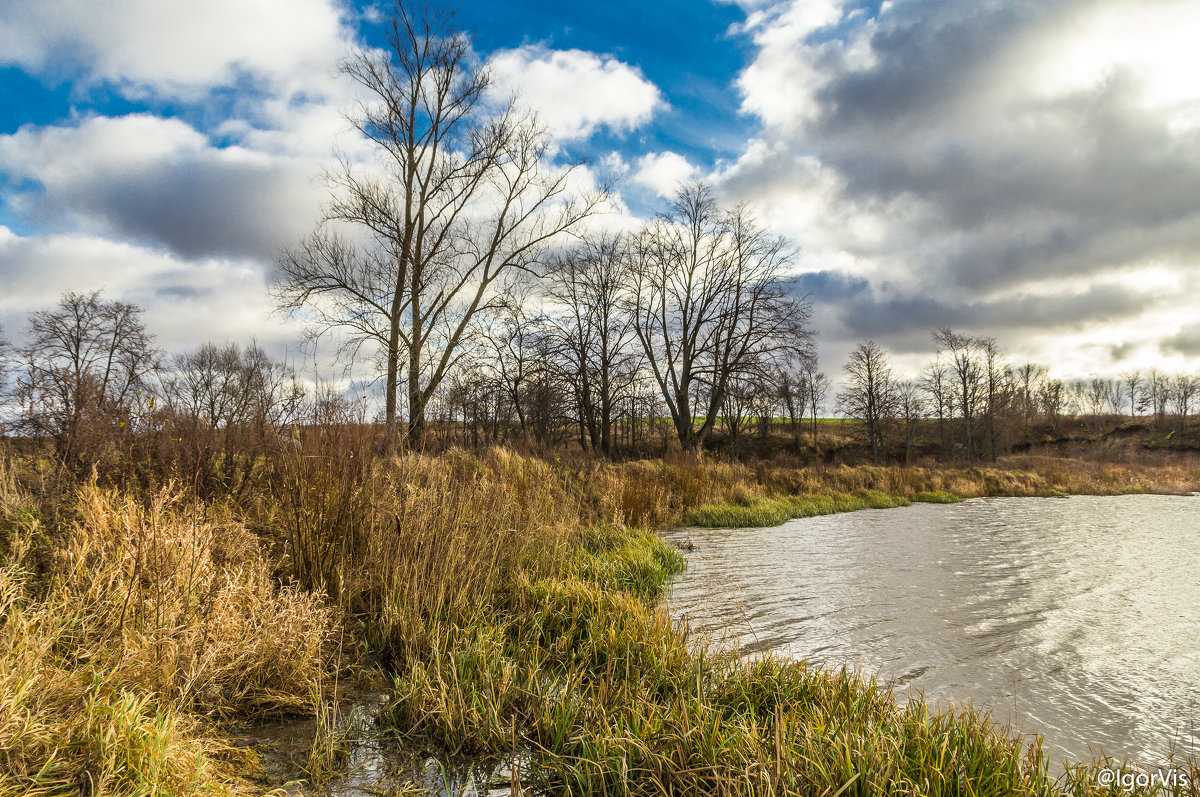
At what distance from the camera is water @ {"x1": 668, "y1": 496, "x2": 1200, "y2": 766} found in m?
3.42

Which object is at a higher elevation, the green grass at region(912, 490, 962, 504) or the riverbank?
the riverbank

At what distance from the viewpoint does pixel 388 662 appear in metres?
3.67

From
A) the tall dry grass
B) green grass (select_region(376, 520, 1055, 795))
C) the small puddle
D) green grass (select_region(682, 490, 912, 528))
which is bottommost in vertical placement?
green grass (select_region(682, 490, 912, 528))

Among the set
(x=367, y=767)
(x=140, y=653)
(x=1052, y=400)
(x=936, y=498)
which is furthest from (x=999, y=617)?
(x=1052, y=400)

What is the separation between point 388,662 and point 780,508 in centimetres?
1169

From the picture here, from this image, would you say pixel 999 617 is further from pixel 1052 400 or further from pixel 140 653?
pixel 1052 400

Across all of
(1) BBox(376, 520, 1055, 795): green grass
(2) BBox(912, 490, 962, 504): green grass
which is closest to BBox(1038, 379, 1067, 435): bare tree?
(2) BBox(912, 490, 962, 504): green grass

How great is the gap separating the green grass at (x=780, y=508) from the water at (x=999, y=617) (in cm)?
98

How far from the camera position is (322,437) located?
4.16 m

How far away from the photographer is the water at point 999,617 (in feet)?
11.2

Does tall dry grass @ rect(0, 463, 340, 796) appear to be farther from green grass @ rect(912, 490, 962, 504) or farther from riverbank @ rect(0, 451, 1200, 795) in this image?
green grass @ rect(912, 490, 962, 504)

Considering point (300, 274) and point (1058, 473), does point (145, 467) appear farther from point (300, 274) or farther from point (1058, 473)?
point (1058, 473)

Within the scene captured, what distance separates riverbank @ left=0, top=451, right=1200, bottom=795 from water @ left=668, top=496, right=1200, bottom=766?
2.35 ft

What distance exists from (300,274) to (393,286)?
2607mm
